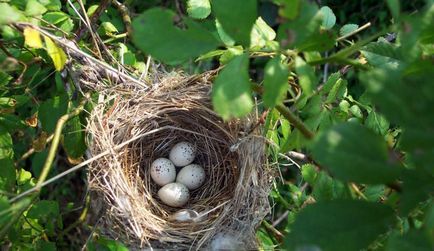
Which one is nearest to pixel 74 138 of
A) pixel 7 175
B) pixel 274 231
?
pixel 7 175

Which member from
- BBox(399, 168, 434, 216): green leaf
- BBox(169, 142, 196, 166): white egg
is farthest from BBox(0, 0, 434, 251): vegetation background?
BBox(169, 142, 196, 166): white egg

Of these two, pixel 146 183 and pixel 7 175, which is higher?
pixel 7 175

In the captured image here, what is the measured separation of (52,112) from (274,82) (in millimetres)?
776

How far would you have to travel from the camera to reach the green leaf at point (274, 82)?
0.90m

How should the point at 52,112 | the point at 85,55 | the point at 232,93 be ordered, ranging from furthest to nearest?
the point at 52,112 → the point at 85,55 → the point at 232,93

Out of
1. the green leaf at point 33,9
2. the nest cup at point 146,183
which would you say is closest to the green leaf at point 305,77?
the nest cup at point 146,183

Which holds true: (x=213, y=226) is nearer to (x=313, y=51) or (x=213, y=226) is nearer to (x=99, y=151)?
(x=99, y=151)

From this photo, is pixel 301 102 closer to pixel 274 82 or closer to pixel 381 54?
pixel 381 54

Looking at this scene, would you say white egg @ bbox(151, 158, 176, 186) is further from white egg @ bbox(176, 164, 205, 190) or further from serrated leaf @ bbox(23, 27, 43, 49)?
serrated leaf @ bbox(23, 27, 43, 49)

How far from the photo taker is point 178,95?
1.56 m

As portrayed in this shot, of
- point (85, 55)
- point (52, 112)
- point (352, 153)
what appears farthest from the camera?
point (52, 112)

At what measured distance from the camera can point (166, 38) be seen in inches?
35.0

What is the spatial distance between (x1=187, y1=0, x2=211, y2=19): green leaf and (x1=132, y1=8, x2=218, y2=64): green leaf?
53cm

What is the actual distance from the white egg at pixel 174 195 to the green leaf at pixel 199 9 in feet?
1.69
